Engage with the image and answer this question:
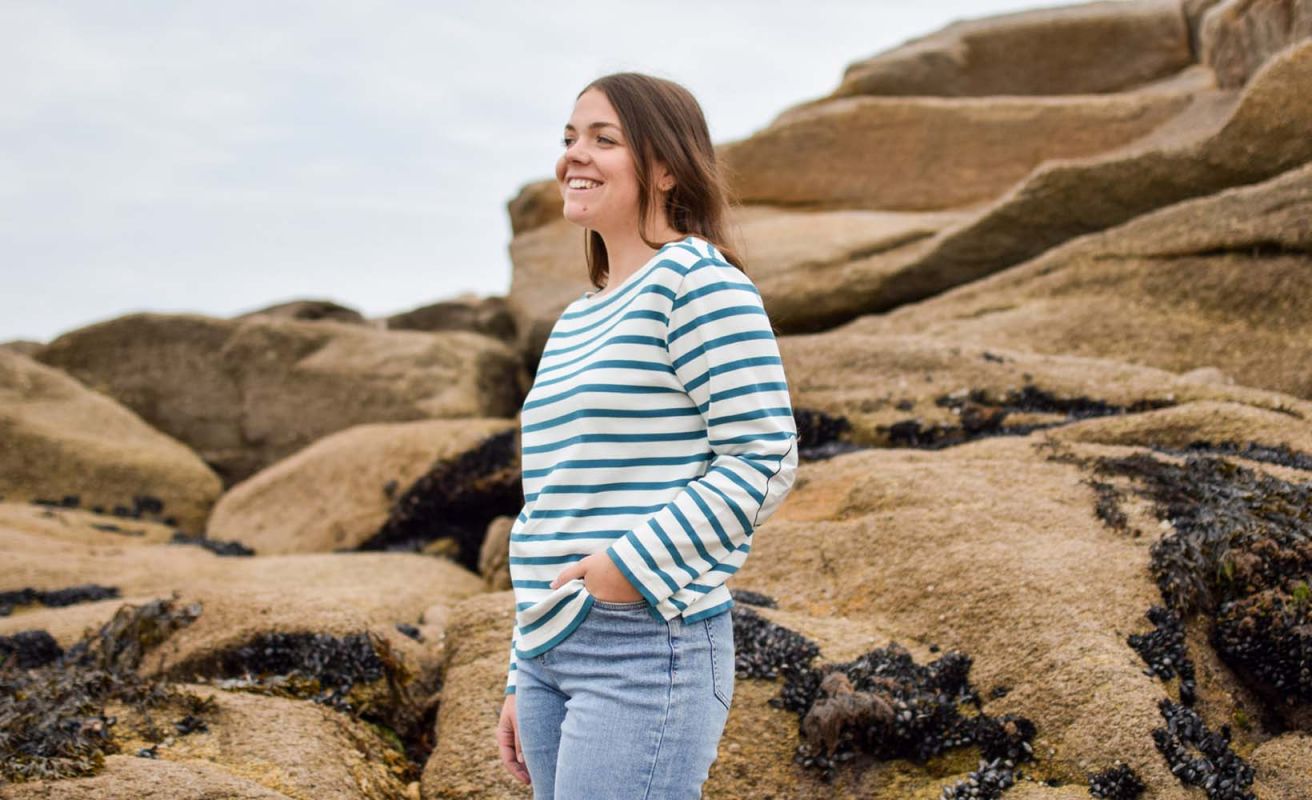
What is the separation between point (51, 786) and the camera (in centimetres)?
466

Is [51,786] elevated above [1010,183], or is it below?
below

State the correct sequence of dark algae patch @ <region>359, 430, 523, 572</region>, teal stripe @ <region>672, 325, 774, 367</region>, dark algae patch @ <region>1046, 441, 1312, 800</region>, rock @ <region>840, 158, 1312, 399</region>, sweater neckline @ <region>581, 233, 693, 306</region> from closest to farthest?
1. teal stripe @ <region>672, 325, 774, 367</region>
2. sweater neckline @ <region>581, 233, 693, 306</region>
3. dark algae patch @ <region>1046, 441, 1312, 800</region>
4. rock @ <region>840, 158, 1312, 399</region>
5. dark algae patch @ <region>359, 430, 523, 572</region>

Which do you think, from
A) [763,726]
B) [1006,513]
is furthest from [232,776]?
[1006,513]

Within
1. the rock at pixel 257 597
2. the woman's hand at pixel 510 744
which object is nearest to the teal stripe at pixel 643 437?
the woman's hand at pixel 510 744

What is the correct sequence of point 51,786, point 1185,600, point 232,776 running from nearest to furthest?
point 51,786, point 232,776, point 1185,600

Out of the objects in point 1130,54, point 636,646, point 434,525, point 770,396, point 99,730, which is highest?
point 1130,54

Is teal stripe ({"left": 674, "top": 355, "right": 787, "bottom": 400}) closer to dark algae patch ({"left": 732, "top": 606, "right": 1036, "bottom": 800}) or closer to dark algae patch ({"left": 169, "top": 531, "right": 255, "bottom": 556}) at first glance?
dark algae patch ({"left": 732, "top": 606, "right": 1036, "bottom": 800})

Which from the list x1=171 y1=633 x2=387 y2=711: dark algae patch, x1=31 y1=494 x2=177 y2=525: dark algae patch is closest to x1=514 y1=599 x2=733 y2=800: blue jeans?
x1=171 y1=633 x2=387 y2=711: dark algae patch

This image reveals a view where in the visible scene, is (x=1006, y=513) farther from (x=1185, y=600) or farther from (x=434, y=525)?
(x=434, y=525)

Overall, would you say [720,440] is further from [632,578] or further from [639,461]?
[632,578]

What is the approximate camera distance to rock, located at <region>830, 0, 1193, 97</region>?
22812 millimetres

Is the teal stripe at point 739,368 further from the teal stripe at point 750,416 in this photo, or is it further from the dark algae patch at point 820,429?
the dark algae patch at point 820,429

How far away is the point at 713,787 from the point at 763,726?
440 millimetres

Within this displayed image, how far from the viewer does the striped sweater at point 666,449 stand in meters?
3.05
